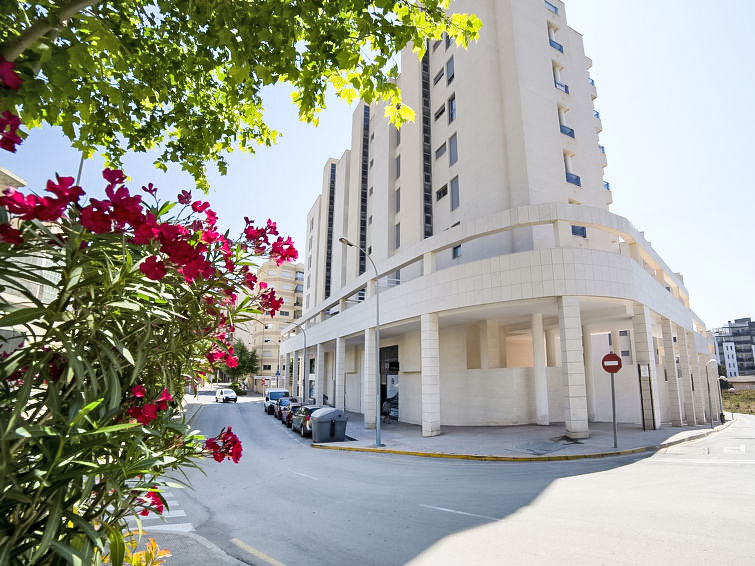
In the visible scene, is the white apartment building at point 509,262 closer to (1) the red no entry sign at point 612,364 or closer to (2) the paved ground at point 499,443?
(1) the red no entry sign at point 612,364

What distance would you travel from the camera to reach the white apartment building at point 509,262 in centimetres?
1602

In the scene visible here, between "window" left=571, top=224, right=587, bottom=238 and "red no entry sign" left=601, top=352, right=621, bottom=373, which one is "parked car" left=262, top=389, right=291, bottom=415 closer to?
"window" left=571, top=224, right=587, bottom=238

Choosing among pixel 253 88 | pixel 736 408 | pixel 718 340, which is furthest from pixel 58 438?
pixel 718 340

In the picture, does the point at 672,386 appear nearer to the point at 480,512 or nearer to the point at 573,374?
the point at 573,374

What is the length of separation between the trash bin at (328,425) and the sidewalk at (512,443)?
2.43ft

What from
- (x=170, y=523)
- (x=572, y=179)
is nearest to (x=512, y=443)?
(x=170, y=523)

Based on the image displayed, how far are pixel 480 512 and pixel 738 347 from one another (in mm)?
172705

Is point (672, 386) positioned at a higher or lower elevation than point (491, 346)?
lower

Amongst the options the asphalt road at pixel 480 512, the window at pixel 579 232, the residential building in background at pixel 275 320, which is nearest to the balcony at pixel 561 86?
the window at pixel 579 232

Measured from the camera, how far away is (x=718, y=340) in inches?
5443

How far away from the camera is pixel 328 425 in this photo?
1809 centimetres

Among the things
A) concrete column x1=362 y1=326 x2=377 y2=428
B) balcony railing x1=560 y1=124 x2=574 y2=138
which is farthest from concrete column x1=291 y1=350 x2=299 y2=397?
balcony railing x1=560 y1=124 x2=574 y2=138

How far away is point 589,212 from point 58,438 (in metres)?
17.6

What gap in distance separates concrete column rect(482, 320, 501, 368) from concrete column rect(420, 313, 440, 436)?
4.04 metres
